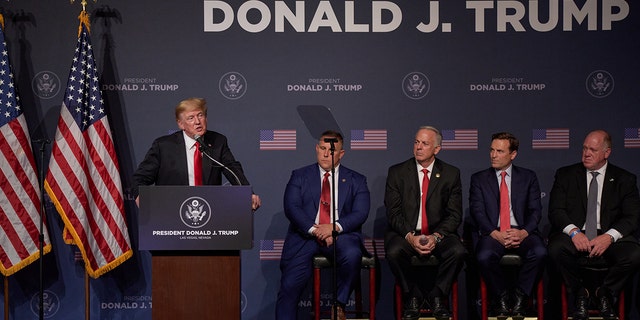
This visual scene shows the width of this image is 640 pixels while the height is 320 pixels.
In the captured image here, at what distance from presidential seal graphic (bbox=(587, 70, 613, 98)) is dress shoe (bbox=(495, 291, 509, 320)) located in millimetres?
2139

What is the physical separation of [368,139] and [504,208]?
136cm

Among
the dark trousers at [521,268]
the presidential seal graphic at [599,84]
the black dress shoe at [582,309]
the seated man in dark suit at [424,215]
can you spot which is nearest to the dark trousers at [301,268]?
the seated man in dark suit at [424,215]

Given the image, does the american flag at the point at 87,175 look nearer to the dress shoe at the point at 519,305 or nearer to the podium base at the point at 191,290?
the podium base at the point at 191,290

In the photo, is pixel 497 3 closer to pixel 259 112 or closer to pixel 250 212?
pixel 259 112

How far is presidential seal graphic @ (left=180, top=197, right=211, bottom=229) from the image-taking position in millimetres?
4812

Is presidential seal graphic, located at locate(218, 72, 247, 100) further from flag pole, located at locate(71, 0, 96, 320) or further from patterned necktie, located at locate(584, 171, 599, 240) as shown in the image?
patterned necktie, located at locate(584, 171, 599, 240)

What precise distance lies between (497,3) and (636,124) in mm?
1601

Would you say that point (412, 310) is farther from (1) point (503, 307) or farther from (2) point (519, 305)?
(2) point (519, 305)

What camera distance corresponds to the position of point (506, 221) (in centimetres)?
648

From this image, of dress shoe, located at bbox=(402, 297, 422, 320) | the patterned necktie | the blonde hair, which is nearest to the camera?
the blonde hair

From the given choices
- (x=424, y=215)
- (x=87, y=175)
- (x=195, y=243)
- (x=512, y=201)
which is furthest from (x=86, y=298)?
(x=512, y=201)

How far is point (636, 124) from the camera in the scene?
7.23m

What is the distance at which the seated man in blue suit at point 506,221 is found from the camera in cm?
621

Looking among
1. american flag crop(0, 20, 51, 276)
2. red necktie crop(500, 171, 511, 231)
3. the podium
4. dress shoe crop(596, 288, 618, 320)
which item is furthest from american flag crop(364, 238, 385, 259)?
american flag crop(0, 20, 51, 276)
